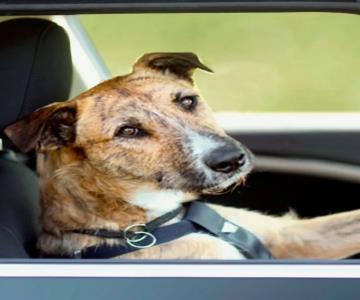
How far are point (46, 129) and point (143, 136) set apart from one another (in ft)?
0.86

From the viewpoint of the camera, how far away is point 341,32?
2912 mm

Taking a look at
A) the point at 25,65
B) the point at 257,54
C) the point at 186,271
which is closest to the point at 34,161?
the point at 25,65

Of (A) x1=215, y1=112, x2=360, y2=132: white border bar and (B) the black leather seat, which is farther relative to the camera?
(A) x1=215, y1=112, x2=360, y2=132: white border bar

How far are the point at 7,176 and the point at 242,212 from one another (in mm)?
714

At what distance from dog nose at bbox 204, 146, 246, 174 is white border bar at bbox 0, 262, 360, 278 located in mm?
527

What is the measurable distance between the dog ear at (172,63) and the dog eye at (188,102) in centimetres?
11

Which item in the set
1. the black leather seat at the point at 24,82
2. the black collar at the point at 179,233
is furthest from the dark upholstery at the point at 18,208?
the black collar at the point at 179,233

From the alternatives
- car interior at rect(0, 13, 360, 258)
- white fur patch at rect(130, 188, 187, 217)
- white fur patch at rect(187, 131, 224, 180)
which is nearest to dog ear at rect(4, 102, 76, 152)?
car interior at rect(0, 13, 360, 258)

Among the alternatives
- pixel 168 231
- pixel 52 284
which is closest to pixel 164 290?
pixel 52 284

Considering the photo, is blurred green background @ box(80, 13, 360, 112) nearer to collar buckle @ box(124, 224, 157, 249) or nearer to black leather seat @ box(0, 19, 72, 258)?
black leather seat @ box(0, 19, 72, 258)

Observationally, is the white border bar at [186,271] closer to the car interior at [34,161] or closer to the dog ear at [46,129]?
the car interior at [34,161]

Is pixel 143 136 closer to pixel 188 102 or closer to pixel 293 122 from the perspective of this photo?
pixel 188 102

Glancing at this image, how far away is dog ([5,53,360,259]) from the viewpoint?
274 centimetres

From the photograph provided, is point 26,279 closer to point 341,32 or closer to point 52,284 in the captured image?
point 52,284
